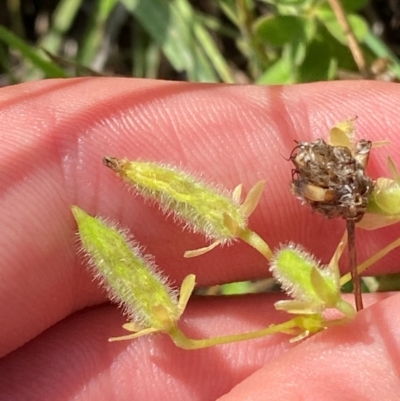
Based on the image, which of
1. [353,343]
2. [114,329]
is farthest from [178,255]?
[353,343]

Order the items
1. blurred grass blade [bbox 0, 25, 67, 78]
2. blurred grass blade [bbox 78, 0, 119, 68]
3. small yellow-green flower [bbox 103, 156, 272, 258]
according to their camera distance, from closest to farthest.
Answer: small yellow-green flower [bbox 103, 156, 272, 258]
blurred grass blade [bbox 0, 25, 67, 78]
blurred grass blade [bbox 78, 0, 119, 68]

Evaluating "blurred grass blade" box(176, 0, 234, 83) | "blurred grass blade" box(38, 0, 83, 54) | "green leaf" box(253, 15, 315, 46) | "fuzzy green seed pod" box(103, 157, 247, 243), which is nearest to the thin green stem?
"fuzzy green seed pod" box(103, 157, 247, 243)

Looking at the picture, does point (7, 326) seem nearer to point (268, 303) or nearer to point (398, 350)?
point (268, 303)

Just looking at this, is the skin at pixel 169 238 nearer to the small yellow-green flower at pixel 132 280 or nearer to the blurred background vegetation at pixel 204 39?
the small yellow-green flower at pixel 132 280

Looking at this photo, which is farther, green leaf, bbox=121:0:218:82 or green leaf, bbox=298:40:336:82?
green leaf, bbox=121:0:218:82

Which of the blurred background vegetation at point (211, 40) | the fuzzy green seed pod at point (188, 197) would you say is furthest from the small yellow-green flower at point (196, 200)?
the blurred background vegetation at point (211, 40)

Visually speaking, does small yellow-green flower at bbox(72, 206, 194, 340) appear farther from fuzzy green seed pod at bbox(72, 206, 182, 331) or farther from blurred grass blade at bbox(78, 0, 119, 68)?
blurred grass blade at bbox(78, 0, 119, 68)

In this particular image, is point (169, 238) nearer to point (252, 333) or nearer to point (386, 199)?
point (252, 333)
